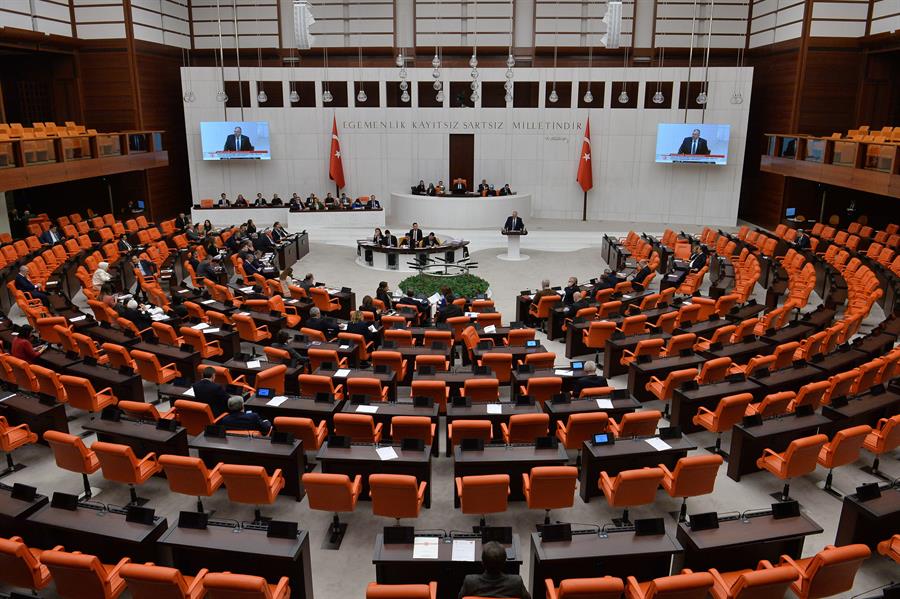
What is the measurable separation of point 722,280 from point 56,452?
46.0 feet

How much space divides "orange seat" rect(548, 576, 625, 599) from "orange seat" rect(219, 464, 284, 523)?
319 centimetres

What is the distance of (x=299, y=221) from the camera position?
24.4 m

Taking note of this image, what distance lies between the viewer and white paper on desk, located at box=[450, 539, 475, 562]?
5.45m

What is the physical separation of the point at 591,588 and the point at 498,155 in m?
23.7

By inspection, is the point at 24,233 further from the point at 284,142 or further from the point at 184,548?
the point at 184,548

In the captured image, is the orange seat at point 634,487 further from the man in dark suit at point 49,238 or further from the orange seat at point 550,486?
the man in dark suit at point 49,238

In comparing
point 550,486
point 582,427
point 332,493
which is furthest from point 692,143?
point 332,493

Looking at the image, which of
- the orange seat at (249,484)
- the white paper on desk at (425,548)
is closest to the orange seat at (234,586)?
the white paper on desk at (425,548)

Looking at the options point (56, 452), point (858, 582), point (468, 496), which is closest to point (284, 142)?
point (56, 452)

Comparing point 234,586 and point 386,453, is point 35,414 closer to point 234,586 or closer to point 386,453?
point 386,453

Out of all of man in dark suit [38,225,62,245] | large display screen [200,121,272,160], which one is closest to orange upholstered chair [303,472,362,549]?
man in dark suit [38,225,62,245]

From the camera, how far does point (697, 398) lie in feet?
28.9

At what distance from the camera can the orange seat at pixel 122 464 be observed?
22.8ft

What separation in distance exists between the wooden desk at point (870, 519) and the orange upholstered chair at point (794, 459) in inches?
35.3
